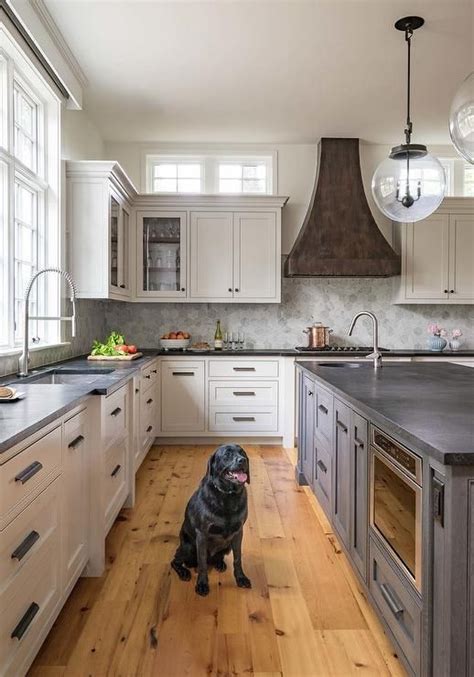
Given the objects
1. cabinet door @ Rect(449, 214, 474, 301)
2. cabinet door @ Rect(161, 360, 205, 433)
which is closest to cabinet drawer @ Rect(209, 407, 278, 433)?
cabinet door @ Rect(161, 360, 205, 433)

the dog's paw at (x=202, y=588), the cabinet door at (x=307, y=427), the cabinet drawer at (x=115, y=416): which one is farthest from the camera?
the cabinet door at (x=307, y=427)

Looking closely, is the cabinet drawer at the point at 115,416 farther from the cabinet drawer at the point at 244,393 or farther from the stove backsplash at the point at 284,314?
the stove backsplash at the point at 284,314

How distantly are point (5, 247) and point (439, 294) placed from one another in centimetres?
384

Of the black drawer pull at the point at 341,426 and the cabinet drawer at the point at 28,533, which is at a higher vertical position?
the black drawer pull at the point at 341,426

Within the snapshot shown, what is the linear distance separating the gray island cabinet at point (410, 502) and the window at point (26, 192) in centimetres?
189

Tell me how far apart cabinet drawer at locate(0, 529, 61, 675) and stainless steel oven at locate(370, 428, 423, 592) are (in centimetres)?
110

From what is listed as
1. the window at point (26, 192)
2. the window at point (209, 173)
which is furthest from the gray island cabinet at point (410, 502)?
the window at point (209, 173)

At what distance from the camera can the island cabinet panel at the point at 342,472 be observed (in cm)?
210

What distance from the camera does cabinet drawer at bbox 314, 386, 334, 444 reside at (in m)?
2.49

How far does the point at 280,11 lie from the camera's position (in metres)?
2.89

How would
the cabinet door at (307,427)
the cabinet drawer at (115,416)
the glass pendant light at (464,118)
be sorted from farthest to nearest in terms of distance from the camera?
the cabinet door at (307,427) < the cabinet drawer at (115,416) < the glass pendant light at (464,118)

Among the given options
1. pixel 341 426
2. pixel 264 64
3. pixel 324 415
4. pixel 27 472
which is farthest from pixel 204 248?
pixel 27 472

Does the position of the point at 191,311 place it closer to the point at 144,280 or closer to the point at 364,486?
the point at 144,280

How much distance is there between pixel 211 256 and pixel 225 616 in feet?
11.0
